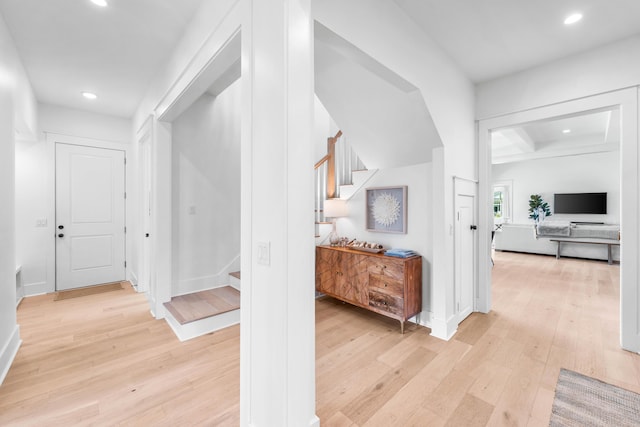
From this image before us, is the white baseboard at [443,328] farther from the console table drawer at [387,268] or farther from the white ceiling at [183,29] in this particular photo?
the white ceiling at [183,29]

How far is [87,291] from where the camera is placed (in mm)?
3959

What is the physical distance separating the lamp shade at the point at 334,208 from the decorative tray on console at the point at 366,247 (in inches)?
16.5

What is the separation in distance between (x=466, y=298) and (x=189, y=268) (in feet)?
10.9

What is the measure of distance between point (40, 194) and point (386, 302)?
4.92 meters

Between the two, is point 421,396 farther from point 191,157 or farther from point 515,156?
point 515,156

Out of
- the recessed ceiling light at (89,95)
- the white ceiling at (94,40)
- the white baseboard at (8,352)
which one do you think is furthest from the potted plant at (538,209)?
the white baseboard at (8,352)

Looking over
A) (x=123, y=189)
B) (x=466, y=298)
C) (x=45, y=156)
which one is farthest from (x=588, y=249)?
(x=45, y=156)

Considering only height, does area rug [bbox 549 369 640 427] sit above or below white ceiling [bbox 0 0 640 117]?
below

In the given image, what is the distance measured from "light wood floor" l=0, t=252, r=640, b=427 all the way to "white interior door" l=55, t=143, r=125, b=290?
2.71ft

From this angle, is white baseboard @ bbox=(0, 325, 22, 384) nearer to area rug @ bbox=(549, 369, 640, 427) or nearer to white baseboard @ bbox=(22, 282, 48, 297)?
white baseboard @ bbox=(22, 282, 48, 297)

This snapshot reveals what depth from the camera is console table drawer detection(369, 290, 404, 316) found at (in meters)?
2.67

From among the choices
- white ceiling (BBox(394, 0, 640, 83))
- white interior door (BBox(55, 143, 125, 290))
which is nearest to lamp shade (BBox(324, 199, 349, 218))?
white ceiling (BBox(394, 0, 640, 83))

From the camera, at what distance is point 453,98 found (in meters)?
2.75

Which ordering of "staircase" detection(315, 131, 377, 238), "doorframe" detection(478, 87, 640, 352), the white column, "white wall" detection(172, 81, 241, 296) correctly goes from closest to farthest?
the white column
"doorframe" detection(478, 87, 640, 352)
"white wall" detection(172, 81, 241, 296)
"staircase" detection(315, 131, 377, 238)
